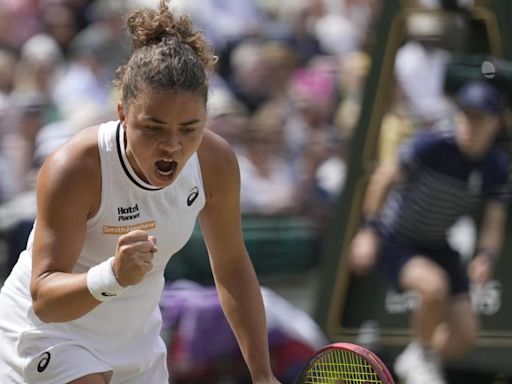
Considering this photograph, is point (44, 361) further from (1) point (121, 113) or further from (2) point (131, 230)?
Answer: (1) point (121, 113)

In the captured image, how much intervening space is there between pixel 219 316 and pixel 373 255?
1.01m

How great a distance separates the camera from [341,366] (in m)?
3.52

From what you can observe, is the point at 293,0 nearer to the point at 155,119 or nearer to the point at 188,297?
the point at 188,297

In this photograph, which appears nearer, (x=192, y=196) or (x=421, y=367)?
(x=192, y=196)

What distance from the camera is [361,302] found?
7512 millimetres

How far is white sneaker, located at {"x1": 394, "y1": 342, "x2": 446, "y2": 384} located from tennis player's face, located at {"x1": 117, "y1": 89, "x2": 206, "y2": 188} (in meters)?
4.07

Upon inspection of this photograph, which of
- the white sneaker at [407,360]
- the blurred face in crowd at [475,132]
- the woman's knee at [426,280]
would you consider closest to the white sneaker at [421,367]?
the white sneaker at [407,360]

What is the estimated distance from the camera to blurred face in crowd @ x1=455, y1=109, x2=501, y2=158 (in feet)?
22.9

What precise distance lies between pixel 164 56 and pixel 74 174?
1.23ft

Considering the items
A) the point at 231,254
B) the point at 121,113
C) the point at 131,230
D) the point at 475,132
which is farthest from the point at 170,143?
the point at 475,132

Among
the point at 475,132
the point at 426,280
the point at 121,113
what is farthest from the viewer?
the point at 426,280

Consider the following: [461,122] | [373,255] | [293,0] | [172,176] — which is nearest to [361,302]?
[373,255]

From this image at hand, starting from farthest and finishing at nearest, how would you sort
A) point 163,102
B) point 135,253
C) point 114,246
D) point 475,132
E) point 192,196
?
point 475,132 → point 192,196 → point 114,246 → point 163,102 → point 135,253

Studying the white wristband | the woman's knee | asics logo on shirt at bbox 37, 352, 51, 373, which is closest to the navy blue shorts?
the woman's knee
